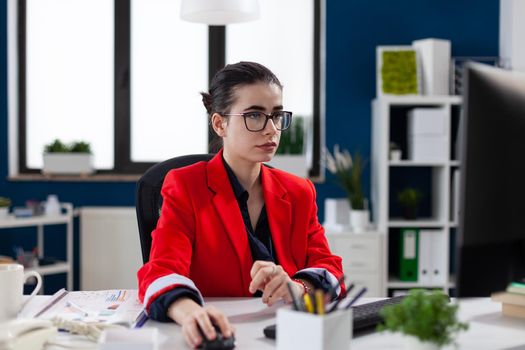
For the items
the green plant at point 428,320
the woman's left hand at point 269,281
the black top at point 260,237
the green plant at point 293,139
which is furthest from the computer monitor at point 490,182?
the green plant at point 293,139

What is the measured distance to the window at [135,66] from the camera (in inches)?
160

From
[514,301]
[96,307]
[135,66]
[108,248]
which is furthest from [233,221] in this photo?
[135,66]

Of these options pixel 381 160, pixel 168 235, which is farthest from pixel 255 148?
pixel 381 160

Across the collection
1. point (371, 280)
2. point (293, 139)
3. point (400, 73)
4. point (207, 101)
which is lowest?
point (371, 280)

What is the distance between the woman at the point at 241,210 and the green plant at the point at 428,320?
20.7 inches

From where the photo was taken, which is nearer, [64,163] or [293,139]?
[293,139]

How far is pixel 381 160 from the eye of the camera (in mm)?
3559

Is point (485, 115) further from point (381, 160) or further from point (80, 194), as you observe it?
point (80, 194)

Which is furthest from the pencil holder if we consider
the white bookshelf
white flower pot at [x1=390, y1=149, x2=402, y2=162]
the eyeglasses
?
white flower pot at [x1=390, y1=149, x2=402, y2=162]

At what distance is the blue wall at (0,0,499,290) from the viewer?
3912 millimetres

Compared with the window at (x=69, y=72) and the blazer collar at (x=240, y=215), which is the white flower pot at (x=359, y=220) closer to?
the window at (x=69, y=72)

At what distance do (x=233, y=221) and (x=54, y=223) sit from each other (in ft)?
8.77

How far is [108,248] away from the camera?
385 centimetres

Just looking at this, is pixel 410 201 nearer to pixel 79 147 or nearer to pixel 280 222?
pixel 79 147
